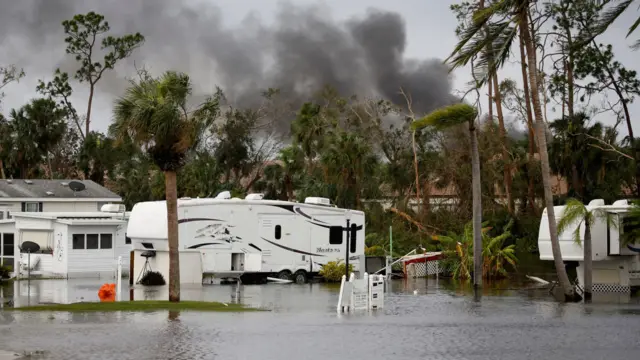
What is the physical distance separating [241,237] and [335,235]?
15.9ft

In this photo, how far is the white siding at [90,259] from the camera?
164 ft

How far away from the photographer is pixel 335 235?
156 feet

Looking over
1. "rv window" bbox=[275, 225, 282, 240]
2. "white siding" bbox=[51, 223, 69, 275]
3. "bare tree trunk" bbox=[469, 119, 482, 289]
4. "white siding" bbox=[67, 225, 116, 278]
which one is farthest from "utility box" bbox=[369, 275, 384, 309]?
"white siding" bbox=[51, 223, 69, 275]

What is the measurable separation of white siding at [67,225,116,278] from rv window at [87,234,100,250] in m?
0.16

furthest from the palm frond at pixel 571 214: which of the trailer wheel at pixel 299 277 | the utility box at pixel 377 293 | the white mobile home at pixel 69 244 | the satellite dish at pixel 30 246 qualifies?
the satellite dish at pixel 30 246

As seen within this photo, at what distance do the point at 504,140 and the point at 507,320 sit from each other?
142ft

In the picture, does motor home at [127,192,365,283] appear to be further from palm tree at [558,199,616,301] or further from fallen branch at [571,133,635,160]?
fallen branch at [571,133,635,160]

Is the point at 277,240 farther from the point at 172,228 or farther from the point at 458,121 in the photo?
the point at 172,228

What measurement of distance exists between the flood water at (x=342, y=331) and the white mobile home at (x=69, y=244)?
13.6m

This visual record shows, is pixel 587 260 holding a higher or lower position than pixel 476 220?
lower

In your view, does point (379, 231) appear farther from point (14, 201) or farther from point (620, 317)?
point (620, 317)

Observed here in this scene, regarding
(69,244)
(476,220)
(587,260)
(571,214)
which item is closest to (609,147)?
(476,220)

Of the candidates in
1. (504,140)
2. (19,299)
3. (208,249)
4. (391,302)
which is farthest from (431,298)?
(504,140)

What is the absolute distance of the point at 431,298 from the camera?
1479 inches
